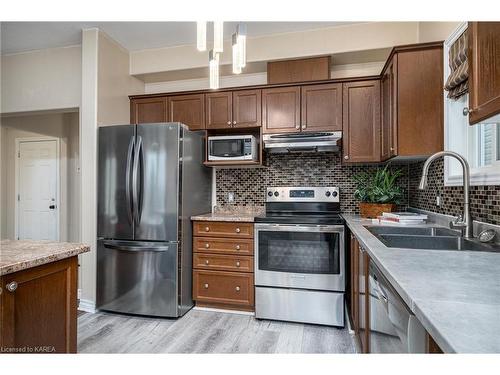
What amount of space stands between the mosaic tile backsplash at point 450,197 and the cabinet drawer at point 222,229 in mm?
1533

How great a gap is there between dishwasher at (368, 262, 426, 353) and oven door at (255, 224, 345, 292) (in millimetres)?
1019

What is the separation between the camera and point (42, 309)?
1.15m

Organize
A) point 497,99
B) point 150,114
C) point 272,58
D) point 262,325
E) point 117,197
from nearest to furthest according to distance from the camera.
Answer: point 497,99 < point 262,325 < point 117,197 < point 272,58 < point 150,114

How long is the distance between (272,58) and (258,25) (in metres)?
0.33

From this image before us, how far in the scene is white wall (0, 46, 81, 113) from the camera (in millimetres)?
2975

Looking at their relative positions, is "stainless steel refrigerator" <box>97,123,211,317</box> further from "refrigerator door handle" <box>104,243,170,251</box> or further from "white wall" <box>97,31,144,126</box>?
"white wall" <box>97,31,144,126</box>

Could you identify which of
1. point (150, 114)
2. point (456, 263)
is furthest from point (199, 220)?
point (456, 263)

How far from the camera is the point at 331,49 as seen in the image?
2.68 metres

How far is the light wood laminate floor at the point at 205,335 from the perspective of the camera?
6.56 feet

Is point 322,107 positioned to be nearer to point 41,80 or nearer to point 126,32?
point 126,32

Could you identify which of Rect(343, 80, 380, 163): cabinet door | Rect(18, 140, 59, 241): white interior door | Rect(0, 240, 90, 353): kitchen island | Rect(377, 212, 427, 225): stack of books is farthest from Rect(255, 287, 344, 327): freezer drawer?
Rect(18, 140, 59, 241): white interior door

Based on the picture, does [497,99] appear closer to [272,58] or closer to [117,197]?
[272,58]

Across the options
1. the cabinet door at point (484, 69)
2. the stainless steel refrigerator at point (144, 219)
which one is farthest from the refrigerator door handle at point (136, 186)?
the cabinet door at point (484, 69)
